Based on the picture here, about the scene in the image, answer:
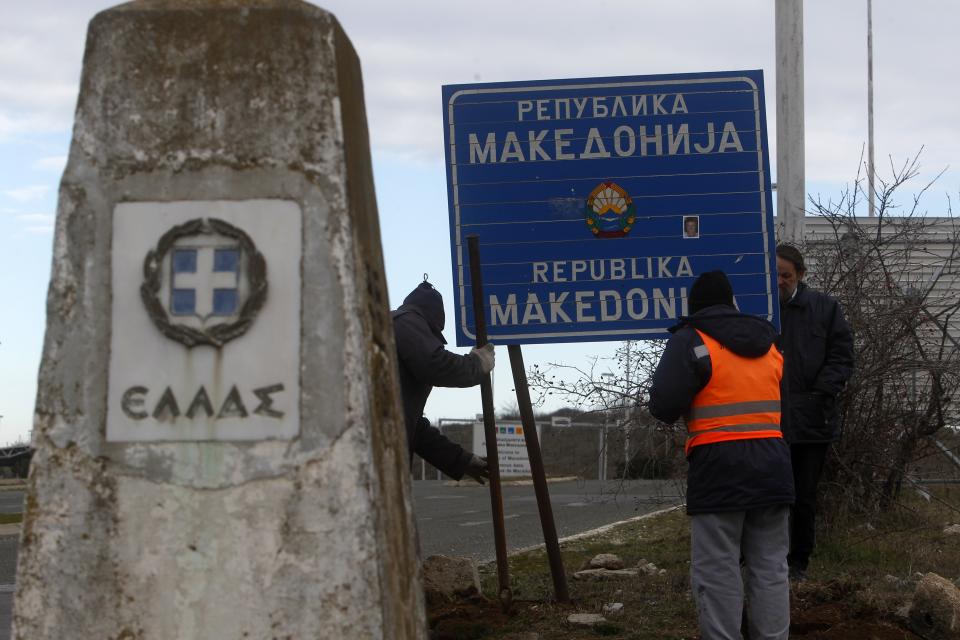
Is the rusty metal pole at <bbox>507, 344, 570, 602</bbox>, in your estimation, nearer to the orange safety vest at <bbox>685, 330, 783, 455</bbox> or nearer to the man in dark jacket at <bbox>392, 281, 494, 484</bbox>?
the man in dark jacket at <bbox>392, 281, 494, 484</bbox>

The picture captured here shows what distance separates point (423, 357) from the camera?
5789 mm

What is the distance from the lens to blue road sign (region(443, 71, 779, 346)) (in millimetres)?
7047

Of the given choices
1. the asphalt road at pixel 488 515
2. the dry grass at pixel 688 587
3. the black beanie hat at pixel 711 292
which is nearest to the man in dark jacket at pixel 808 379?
the dry grass at pixel 688 587

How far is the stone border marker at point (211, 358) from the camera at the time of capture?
12.0 ft

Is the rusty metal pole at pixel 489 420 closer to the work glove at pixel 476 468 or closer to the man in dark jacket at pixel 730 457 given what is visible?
the work glove at pixel 476 468

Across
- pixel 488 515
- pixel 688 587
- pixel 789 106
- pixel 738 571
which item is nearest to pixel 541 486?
pixel 688 587

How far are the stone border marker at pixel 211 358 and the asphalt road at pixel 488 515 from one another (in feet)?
11.8

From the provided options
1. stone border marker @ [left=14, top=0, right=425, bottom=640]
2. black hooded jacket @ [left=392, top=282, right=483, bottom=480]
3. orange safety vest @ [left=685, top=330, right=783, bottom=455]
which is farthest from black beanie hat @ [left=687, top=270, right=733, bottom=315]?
stone border marker @ [left=14, top=0, right=425, bottom=640]

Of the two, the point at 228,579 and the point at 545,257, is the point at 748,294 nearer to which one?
the point at 545,257

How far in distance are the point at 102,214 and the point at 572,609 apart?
361 cm

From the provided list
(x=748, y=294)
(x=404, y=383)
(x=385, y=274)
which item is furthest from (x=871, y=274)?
(x=385, y=274)

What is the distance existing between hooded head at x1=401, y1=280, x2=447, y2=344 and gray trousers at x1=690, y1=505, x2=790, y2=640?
1430 millimetres

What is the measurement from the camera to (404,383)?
590cm

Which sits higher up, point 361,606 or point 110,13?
point 110,13
